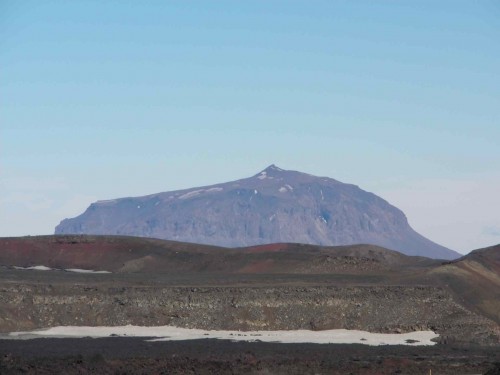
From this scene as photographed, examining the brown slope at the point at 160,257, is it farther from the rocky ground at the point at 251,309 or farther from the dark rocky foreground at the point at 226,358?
the dark rocky foreground at the point at 226,358

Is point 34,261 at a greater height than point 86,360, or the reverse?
point 34,261

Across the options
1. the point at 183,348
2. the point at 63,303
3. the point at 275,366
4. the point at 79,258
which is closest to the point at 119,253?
the point at 79,258

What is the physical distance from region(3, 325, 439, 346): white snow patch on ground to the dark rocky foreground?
1.96m

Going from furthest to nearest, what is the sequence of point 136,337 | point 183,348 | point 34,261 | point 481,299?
point 34,261, point 481,299, point 136,337, point 183,348

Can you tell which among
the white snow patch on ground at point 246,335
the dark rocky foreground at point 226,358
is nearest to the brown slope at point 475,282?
the white snow patch on ground at point 246,335

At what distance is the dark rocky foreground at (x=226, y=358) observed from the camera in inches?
2138

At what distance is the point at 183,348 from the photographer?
205 ft

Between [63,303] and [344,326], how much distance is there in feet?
53.1

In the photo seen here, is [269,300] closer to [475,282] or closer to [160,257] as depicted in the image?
[475,282]

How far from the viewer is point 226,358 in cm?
5856

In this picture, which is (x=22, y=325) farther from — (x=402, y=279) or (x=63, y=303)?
(x=402, y=279)

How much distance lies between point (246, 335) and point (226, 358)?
10166mm

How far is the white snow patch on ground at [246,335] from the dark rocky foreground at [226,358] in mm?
1963

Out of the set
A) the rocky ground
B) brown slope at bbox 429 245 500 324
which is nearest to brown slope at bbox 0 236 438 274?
the rocky ground
